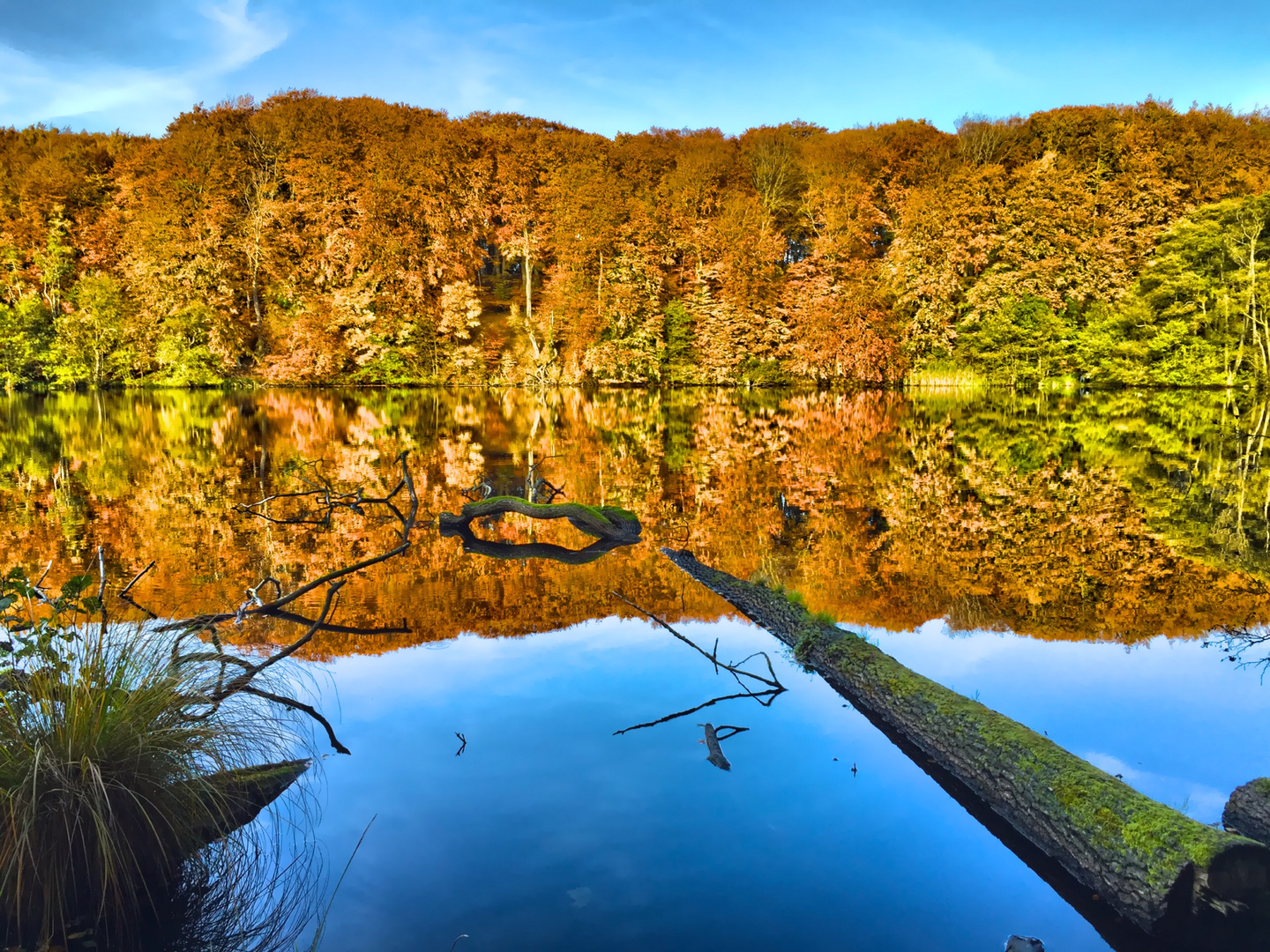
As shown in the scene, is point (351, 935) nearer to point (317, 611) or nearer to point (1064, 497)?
point (317, 611)

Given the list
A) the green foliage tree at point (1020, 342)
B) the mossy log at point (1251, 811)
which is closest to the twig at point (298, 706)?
the mossy log at point (1251, 811)

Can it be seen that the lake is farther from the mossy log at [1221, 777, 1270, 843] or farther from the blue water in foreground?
the mossy log at [1221, 777, 1270, 843]

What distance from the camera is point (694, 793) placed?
4059mm

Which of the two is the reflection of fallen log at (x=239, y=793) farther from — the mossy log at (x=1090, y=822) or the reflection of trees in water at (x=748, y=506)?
the mossy log at (x=1090, y=822)

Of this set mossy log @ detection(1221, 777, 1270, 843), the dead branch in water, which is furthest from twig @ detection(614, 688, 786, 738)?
mossy log @ detection(1221, 777, 1270, 843)

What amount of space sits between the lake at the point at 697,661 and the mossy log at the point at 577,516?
265mm

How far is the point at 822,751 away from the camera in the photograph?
4.50 m

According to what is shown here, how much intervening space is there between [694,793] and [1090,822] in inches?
67.4

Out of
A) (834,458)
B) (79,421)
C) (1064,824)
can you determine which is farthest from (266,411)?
(1064,824)

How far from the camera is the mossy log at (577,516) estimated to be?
31.9ft

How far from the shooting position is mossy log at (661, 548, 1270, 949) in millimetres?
2881

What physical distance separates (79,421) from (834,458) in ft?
66.0

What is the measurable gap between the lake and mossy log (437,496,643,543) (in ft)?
0.87

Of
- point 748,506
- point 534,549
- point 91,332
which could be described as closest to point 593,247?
point 91,332
